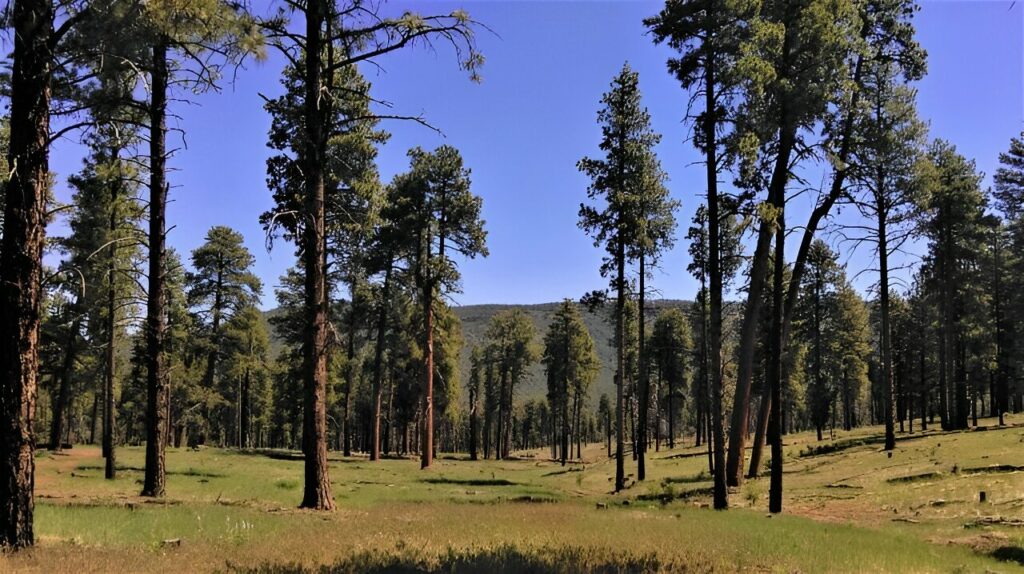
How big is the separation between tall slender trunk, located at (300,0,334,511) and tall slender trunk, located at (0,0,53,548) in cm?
481

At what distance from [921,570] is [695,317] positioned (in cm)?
4311

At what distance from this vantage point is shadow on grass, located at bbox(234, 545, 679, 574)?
680 centimetres

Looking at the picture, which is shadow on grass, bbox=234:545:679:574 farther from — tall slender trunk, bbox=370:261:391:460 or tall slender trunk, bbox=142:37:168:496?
tall slender trunk, bbox=370:261:391:460

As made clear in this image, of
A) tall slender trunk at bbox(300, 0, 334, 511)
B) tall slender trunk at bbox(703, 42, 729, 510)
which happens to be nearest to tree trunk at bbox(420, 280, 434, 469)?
tall slender trunk at bbox(703, 42, 729, 510)

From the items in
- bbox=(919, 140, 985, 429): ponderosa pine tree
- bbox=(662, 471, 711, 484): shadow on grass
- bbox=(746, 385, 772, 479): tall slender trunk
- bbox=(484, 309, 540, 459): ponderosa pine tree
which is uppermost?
bbox=(919, 140, 985, 429): ponderosa pine tree

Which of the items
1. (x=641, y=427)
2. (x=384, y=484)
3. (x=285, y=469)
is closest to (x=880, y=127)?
(x=641, y=427)

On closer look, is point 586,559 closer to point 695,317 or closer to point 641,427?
point 641,427

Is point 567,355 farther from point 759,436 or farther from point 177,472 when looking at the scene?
point 177,472

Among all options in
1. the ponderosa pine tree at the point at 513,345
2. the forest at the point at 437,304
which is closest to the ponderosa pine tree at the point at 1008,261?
the forest at the point at 437,304

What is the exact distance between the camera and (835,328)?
50.0 meters

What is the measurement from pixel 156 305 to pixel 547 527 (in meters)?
10.6

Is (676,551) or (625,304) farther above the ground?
(625,304)

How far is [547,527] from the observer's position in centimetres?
1116

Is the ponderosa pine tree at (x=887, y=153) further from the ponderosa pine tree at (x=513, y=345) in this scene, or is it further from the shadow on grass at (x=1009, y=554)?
the ponderosa pine tree at (x=513, y=345)
